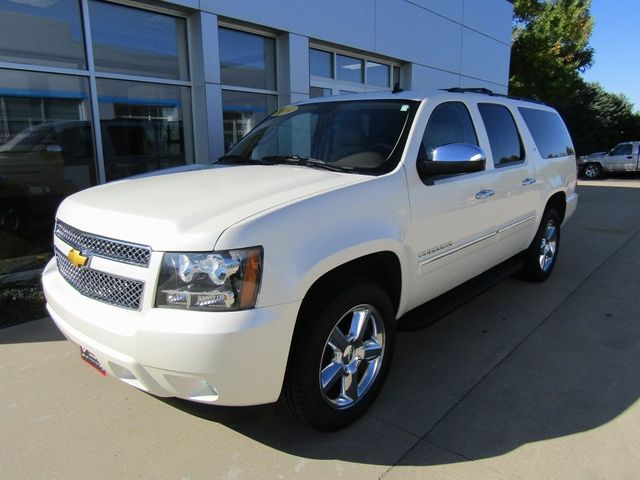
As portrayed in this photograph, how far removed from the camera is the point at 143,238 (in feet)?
7.45

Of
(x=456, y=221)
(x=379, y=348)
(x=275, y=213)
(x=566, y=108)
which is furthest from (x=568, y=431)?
(x=566, y=108)

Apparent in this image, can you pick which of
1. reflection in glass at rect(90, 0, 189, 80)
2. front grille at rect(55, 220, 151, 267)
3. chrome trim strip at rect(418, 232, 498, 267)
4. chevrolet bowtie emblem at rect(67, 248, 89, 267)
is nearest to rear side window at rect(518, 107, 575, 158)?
chrome trim strip at rect(418, 232, 498, 267)

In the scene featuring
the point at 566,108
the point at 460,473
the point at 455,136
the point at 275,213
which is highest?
the point at 566,108

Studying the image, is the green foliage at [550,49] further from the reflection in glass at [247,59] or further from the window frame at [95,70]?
the window frame at [95,70]

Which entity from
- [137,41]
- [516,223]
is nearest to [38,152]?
[137,41]

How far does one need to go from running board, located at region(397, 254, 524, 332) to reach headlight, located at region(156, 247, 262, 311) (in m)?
1.43

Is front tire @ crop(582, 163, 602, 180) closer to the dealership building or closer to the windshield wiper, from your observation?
the dealership building

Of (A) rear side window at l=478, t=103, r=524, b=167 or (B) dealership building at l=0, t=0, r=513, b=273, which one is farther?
(B) dealership building at l=0, t=0, r=513, b=273

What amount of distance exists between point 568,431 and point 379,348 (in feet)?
3.78

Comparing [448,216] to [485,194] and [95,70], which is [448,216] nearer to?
[485,194]

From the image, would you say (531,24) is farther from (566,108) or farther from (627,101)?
(627,101)

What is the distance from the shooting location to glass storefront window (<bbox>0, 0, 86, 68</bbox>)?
5859mm

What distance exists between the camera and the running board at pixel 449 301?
10.8 feet

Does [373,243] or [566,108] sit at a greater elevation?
[566,108]
